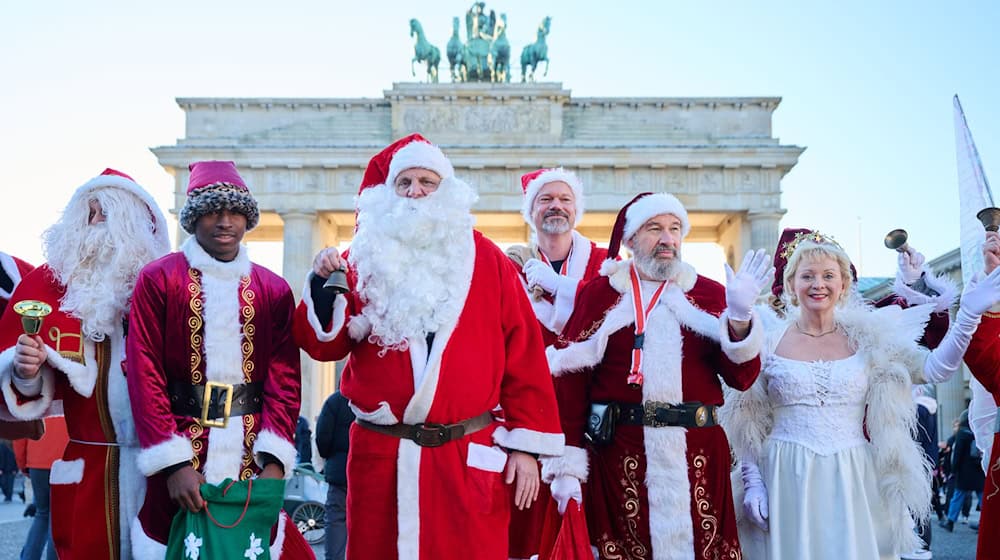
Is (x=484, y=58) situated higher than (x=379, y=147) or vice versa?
(x=484, y=58)

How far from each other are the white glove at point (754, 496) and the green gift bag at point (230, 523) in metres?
2.00

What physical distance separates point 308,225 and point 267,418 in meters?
29.0

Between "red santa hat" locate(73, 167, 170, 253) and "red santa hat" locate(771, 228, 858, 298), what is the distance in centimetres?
294

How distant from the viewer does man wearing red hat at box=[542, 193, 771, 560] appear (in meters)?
3.83

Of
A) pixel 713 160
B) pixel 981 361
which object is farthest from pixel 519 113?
pixel 981 361

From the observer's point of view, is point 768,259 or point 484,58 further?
point 484,58

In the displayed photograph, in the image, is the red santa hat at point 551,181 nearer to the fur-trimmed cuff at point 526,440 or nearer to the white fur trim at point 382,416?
the fur-trimmed cuff at point 526,440

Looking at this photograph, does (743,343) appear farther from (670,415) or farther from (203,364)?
(203,364)

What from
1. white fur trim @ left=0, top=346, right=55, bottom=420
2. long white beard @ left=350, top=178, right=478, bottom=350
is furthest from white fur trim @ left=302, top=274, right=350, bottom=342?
white fur trim @ left=0, top=346, right=55, bottom=420

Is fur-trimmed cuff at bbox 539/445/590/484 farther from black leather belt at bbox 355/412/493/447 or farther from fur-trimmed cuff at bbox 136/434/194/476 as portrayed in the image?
fur-trimmed cuff at bbox 136/434/194/476

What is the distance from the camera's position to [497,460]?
11.2 feet

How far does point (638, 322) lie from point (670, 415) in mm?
424

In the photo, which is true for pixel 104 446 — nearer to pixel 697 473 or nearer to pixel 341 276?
pixel 341 276

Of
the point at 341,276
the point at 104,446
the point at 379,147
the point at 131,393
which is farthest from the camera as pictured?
the point at 379,147
